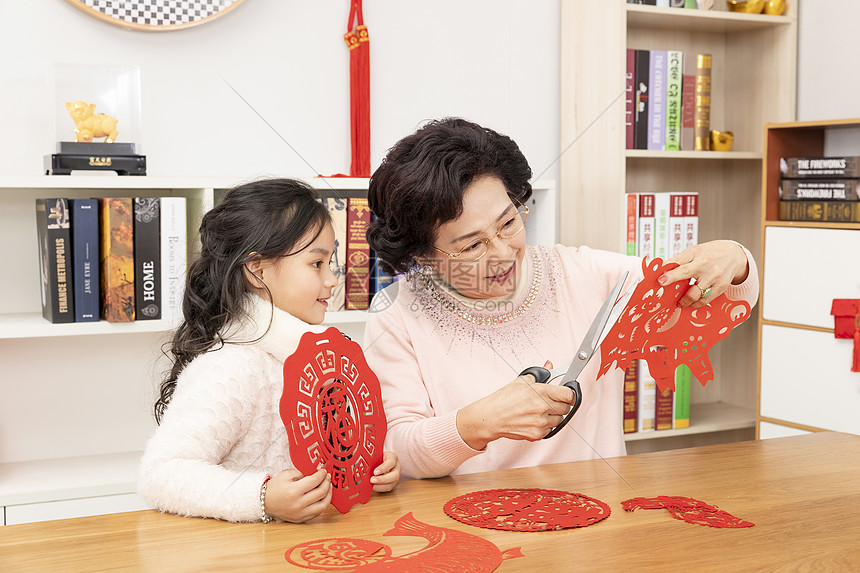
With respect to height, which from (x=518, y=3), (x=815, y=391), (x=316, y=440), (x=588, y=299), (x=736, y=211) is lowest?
(x=815, y=391)

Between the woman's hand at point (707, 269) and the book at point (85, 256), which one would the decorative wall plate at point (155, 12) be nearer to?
the book at point (85, 256)

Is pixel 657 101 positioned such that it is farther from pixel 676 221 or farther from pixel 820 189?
pixel 820 189

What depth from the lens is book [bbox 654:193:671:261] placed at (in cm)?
227

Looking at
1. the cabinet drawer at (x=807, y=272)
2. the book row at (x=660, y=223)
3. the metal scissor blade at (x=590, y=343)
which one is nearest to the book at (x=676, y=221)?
the book row at (x=660, y=223)

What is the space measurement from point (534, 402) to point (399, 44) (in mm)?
→ 1366

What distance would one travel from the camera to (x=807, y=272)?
6.98 feet

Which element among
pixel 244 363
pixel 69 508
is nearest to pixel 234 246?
pixel 244 363

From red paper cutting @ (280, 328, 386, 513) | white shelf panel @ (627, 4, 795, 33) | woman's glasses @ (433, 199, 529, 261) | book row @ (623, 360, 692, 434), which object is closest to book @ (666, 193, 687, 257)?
book row @ (623, 360, 692, 434)

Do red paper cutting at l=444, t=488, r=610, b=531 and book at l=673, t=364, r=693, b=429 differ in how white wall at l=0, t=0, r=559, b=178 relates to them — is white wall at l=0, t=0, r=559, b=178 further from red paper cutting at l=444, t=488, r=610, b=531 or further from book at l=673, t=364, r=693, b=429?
red paper cutting at l=444, t=488, r=610, b=531

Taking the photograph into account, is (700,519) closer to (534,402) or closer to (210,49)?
(534,402)

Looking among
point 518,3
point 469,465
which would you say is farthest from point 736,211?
point 469,465

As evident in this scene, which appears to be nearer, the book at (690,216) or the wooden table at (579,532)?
the wooden table at (579,532)

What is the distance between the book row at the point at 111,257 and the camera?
1697 mm

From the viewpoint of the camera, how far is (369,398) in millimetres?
1086
